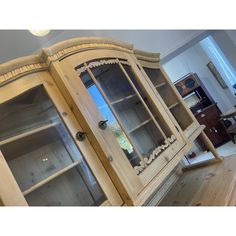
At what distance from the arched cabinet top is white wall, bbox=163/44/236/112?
14.1 ft

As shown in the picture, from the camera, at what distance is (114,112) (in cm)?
105

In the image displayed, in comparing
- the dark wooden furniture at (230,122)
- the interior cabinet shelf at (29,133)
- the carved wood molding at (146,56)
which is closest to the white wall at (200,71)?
the dark wooden furniture at (230,122)

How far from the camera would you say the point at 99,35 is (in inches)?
84.7

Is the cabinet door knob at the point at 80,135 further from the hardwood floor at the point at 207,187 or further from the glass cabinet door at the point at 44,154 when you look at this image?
the hardwood floor at the point at 207,187

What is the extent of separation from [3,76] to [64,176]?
375 millimetres

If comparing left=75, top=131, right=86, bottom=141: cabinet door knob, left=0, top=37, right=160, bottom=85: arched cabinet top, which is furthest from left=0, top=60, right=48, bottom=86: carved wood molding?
left=75, top=131, right=86, bottom=141: cabinet door knob

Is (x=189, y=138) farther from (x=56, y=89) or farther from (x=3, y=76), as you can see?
(x=3, y=76)

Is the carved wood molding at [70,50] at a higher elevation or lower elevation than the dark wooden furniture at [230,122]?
higher

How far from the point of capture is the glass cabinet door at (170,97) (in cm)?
158

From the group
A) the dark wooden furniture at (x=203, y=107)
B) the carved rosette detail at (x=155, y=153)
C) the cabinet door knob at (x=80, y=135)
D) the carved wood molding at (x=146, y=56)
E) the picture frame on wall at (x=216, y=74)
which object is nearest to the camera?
the cabinet door knob at (x=80, y=135)

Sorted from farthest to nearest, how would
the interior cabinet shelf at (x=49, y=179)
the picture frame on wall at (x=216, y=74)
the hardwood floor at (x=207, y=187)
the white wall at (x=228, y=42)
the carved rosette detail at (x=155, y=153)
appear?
the picture frame on wall at (x=216, y=74) → the white wall at (x=228, y=42) → the hardwood floor at (x=207, y=187) → the carved rosette detail at (x=155, y=153) → the interior cabinet shelf at (x=49, y=179)

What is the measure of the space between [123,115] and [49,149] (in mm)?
385

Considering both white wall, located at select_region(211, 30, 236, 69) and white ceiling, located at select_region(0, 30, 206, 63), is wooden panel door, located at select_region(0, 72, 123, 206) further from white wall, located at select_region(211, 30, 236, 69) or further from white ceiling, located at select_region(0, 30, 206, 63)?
white wall, located at select_region(211, 30, 236, 69)
